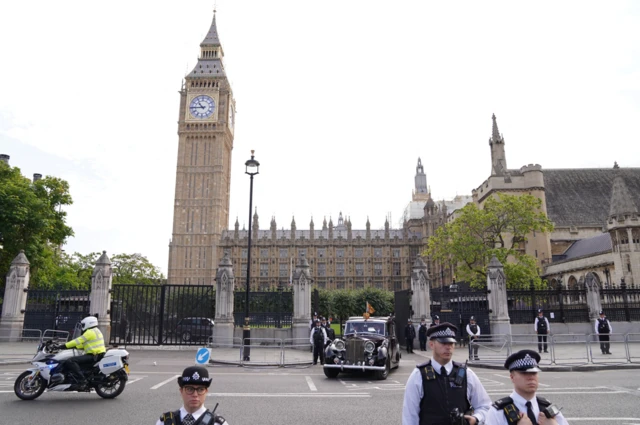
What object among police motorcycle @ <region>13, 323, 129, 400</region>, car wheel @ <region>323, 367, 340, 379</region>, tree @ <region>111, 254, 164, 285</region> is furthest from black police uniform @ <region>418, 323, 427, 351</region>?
tree @ <region>111, 254, 164, 285</region>

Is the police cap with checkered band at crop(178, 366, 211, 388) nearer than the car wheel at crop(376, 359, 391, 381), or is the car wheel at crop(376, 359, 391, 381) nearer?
the police cap with checkered band at crop(178, 366, 211, 388)

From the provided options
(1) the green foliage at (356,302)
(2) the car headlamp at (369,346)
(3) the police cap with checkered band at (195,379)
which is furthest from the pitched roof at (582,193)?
(3) the police cap with checkered band at (195,379)

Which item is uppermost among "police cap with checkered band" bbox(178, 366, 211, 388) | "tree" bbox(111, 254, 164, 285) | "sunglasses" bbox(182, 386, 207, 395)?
"tree" bbox(111, 254, 164, 285)

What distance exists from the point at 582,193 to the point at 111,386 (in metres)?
57.4

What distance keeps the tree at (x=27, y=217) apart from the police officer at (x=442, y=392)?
2603cm

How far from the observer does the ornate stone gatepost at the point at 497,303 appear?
1952 centimetres

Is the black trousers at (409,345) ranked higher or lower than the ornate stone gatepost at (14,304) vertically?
lower

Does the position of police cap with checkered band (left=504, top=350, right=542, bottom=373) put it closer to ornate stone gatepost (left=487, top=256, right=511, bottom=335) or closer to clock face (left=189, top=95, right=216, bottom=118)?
ornate stone gatepost (left=487, top=256, right=511, bottom=335)

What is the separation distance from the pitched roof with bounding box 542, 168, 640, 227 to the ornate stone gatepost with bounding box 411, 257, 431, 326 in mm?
36030

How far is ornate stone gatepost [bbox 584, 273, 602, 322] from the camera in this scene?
20.9m

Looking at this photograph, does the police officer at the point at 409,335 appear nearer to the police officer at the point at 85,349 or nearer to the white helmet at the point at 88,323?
the police officer at the point at 85,349

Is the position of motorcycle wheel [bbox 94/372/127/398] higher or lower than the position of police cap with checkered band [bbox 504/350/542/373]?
lower

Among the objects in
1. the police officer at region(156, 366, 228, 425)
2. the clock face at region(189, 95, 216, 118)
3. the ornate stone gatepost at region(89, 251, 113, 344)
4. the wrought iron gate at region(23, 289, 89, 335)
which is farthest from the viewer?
the clock face at region(189, 95, 216, 118)

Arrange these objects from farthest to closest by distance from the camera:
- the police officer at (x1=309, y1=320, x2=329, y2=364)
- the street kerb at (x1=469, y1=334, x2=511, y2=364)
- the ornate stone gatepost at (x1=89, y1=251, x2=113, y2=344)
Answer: the ornate stone gatepost at (x1=89, y1=251, x2=113, y2=344) < the police officer at (x1=309, y1=320, x2=329, y2=364) < the street kerb at (x1=469, y1=334, x2=511, y2=364)
